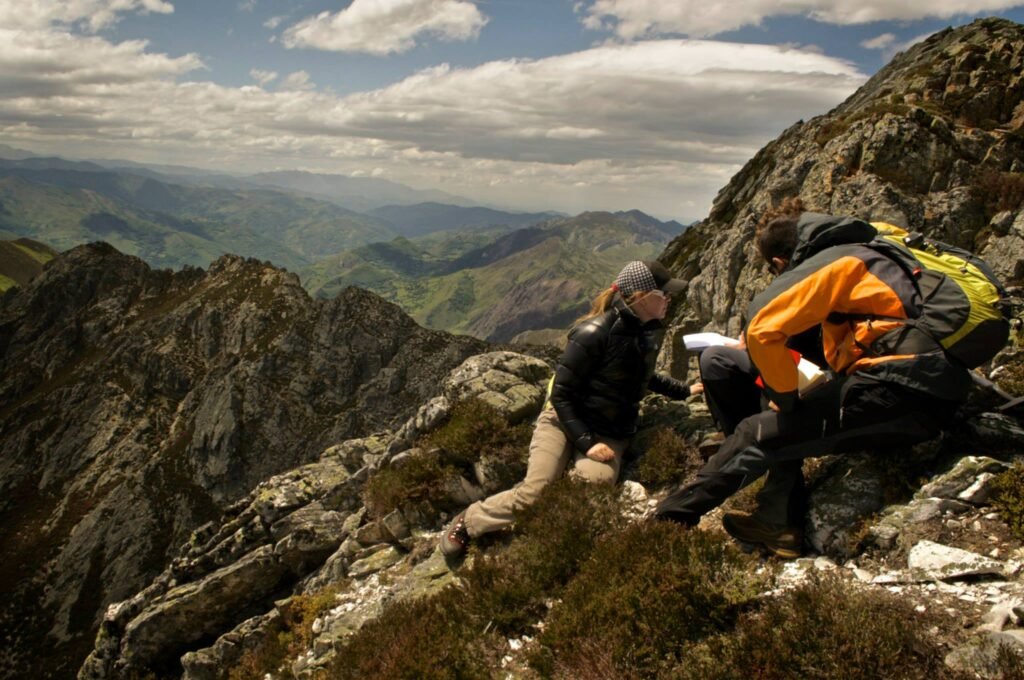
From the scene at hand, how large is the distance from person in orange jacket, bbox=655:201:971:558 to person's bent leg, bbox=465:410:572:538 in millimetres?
2325

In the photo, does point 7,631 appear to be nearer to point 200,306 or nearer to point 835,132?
point 200,306

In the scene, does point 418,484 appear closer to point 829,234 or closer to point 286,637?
point 286,637

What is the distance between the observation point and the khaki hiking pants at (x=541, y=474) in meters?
8.69

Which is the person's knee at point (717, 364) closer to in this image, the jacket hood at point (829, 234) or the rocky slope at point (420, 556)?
the jacket hood at point (829, 234)

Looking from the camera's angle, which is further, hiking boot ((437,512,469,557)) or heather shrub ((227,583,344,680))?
heather shrub ((227,583,344,680))

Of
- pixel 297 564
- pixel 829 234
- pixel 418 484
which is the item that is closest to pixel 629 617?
pixel 829 234

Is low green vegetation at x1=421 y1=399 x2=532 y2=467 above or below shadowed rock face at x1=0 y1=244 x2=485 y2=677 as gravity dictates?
above

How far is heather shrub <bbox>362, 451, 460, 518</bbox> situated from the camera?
11.4 meters

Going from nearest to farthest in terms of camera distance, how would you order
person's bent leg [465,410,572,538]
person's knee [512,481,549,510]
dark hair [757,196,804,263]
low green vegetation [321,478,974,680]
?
low green vegetation [321,478,974,680] → dark hair [757,196,804,263] → person's knee [512,481,549,510] → person's bent leg [465,410,572,538]

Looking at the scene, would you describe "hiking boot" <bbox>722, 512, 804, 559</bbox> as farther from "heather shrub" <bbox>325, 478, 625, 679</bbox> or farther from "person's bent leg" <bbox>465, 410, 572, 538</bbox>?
"person's bent leg" <bbox>465, 410, 572, 538</bbox>

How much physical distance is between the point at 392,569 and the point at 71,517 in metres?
84.9

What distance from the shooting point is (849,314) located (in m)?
6.47

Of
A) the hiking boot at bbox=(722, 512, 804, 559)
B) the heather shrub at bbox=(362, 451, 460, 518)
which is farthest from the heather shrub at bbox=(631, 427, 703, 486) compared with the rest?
the heather shrub at bbox=(362, 451, 460, 518)

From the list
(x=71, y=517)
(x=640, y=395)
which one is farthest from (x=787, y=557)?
(x=71, y=517)
